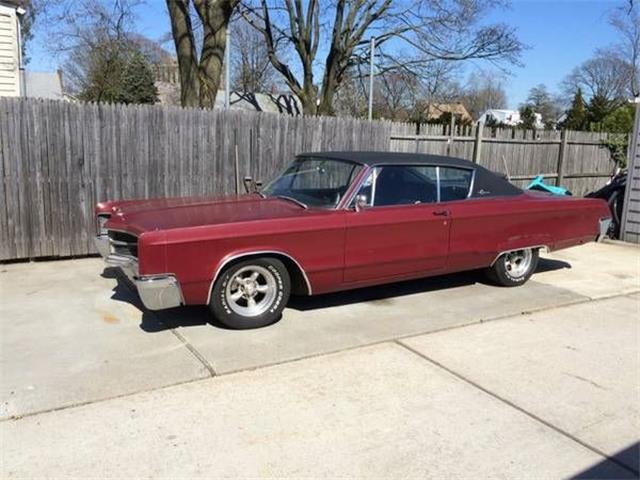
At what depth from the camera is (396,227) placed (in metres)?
5.66

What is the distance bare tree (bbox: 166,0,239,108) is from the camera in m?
11.0

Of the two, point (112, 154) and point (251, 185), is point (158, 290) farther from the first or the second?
point (112, 154)

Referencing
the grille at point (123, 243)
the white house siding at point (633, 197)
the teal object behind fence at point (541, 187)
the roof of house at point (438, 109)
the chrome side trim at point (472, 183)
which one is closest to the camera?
the grille at point (123, 243)

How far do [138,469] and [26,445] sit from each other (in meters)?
0.72

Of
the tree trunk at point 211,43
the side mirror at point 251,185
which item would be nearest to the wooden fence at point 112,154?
the side mirror at point 251,185

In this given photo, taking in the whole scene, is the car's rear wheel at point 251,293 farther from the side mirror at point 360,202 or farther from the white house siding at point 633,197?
the white house siding at point 633,197

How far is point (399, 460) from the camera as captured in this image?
321 cm

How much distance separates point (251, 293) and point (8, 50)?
10426 millimetres

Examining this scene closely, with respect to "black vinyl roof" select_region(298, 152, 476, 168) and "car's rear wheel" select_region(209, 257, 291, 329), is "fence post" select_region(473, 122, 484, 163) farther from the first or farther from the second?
"car's rear wheel" select_region(209, 257, 291, 329)

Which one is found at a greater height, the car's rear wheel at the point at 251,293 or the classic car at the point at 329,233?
the classic car at the point at 329,233

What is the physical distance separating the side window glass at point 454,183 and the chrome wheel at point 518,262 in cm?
101

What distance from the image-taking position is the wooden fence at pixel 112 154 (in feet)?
23.9

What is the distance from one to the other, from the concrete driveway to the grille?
2.15ft

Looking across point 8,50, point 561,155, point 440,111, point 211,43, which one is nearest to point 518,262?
point 211,43
